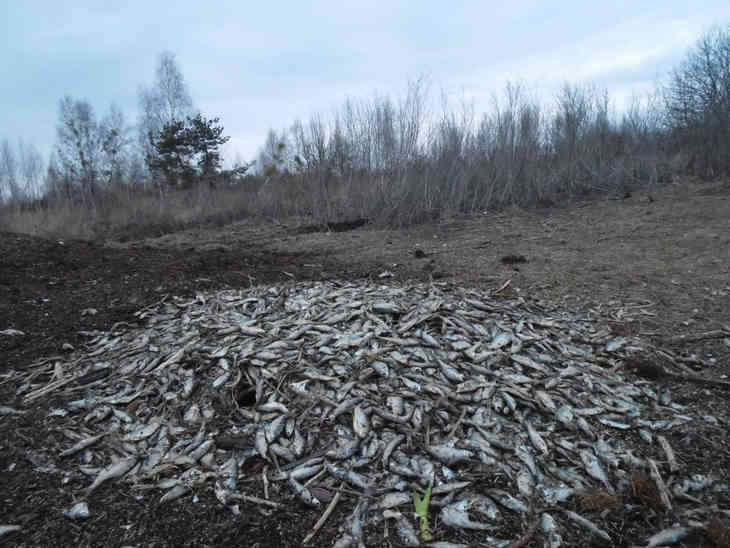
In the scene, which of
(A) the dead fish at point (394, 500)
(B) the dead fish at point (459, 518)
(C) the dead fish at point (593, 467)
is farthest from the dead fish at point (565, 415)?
(A) the dead fish at point (394, 500)

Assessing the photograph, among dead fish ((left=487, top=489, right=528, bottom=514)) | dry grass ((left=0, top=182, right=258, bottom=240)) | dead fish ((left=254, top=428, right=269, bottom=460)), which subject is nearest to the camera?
dead fish ((left=487, top=489, right=528, bottom=514))

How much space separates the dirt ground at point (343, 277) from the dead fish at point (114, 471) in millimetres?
60

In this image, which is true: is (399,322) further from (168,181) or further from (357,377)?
(168,181)

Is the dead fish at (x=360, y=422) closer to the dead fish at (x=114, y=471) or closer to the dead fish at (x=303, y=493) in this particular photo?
Answer: the dead fish at (x=303, y=493)

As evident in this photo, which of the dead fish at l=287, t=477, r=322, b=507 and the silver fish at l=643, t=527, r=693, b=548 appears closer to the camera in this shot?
the silver fish at l=643, t=527, r=693, b=548

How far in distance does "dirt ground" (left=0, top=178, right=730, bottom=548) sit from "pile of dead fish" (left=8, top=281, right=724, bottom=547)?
90mm

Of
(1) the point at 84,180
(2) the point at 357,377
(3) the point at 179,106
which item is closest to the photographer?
(2) the point at 357,377

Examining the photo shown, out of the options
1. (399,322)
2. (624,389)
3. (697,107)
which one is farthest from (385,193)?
(697,107)

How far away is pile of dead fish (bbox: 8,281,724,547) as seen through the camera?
1.44m

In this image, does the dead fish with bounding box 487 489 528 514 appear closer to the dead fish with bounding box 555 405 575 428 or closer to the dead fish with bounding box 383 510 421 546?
the dead fish with bounding box 383 510 421 546

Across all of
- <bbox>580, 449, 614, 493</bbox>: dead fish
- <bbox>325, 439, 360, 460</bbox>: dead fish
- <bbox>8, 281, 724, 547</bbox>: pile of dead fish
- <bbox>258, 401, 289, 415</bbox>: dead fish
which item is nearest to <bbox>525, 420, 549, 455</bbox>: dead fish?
<bbox>8, 281, 724, 547</bbox>: pile of dead fish

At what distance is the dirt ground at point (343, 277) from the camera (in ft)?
4.38

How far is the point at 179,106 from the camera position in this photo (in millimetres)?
16703

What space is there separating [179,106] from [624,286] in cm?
1709
